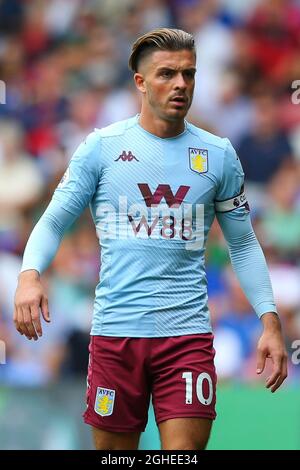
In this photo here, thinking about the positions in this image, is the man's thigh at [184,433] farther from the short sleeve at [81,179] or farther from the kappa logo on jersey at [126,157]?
the kappa logo on jersey at [126,157]

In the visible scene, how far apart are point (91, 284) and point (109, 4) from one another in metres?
3.87

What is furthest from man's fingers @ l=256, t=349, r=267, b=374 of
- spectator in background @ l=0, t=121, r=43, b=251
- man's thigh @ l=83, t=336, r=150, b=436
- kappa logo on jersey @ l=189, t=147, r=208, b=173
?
spectator in background @ l=0, t=121, r=43, b=251

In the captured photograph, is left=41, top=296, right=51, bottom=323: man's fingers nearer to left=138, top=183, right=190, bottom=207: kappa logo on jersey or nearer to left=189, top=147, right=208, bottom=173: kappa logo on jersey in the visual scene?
left=138, top=183, right=190, bottom=207: kappa logo on jersey

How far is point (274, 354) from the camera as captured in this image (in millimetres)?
5520

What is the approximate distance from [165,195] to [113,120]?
6.27 meters

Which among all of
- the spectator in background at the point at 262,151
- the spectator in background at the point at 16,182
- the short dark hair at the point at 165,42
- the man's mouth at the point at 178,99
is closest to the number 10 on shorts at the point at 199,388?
the man's mouth at the point at 178,99

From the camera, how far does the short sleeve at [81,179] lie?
5629 mm

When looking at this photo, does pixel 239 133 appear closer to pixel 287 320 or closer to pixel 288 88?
pixel 288 88

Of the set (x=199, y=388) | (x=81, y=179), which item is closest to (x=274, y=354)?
(x=199, y=388)

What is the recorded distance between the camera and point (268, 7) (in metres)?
12.4

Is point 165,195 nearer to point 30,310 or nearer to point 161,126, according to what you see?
point 161,126

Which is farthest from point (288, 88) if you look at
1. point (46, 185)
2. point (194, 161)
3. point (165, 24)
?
point (194, 161)

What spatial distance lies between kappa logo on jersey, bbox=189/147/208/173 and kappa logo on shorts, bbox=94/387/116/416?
114 cm
